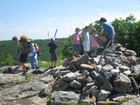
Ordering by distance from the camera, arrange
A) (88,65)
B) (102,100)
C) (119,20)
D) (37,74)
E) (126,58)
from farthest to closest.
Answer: (119,20)
(37,74)
(126,58)
(88,65)
(102,100)

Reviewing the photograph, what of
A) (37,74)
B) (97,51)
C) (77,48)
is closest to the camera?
(97,51)

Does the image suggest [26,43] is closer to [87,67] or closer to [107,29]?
[87,67]

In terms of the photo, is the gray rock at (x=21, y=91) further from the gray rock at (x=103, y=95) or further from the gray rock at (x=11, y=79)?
the gray rock at (x=103, y=95)

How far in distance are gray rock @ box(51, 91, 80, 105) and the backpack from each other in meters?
3.75

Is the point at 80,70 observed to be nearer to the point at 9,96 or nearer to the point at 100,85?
the point at 100,85

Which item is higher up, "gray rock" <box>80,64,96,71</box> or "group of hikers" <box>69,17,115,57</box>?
"group of hikers" <box>69,17,115,57</box>

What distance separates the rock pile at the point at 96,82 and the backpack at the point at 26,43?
2470mm

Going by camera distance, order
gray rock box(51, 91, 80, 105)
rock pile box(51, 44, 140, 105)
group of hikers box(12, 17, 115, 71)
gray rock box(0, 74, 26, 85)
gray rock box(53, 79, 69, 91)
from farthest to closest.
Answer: group of hikers box(12, 17, 115, 71) < gray rock box(0, 74, 26, 85) < gray rock box(53, 79, 69, 91) < rock pile box(51, 44, 140, 105) < gray rock box(51, 91, 80, 105)

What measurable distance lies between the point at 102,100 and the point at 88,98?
46 cm

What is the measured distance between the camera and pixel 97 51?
25.8ft

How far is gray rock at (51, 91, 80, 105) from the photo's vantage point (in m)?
4.94

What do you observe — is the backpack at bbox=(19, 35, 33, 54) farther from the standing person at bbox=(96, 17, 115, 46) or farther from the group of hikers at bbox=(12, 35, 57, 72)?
the standing person at bbox=(96, 17, 115, 46)

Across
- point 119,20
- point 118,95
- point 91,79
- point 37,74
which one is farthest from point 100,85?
point 119,20

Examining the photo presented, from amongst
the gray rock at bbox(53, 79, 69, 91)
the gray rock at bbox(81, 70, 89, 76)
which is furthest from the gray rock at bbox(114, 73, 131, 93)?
the gray rock at bbox(53, 79, 69, 91)
